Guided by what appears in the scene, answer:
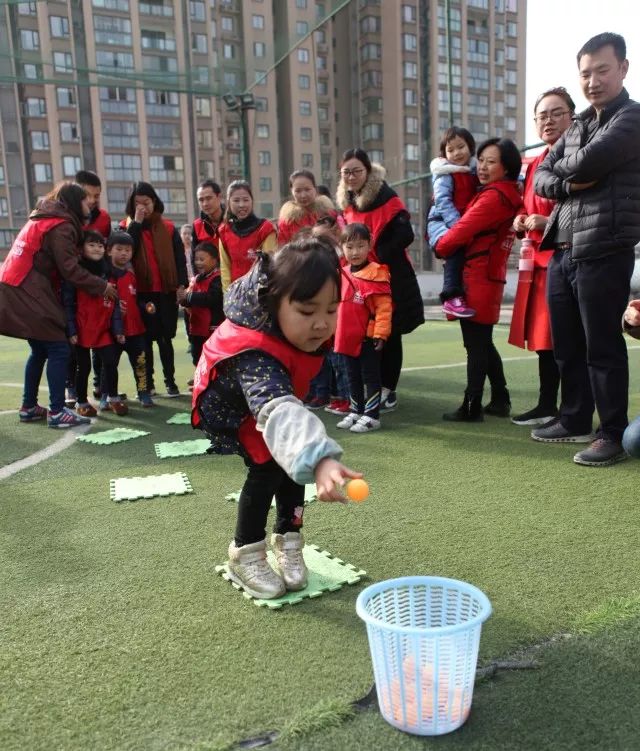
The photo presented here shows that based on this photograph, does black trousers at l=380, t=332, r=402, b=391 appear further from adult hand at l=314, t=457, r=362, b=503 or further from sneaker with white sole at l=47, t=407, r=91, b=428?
adult hand at l=314, t=457, r=362, b=503

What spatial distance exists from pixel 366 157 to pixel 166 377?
8.34ft

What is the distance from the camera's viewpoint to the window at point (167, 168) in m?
54.4

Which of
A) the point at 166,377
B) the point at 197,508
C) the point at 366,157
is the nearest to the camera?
the point at 197,508

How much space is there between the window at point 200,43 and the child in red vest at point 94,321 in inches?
269

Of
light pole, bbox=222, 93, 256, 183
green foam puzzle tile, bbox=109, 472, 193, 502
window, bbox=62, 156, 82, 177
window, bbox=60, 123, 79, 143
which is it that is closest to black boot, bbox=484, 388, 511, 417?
green foam puzzle tile, bbox=109, 472, 193, 502

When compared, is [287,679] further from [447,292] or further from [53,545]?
[447,292]

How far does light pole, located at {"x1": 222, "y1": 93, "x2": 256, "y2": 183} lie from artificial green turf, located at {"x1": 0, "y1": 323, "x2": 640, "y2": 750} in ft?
27.2

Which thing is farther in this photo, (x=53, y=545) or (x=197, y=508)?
(x=197, y=508)

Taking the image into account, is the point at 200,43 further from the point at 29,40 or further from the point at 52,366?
the point at 52,366

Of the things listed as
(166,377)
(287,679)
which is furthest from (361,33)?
(287,679)

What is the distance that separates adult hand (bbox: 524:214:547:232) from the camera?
3738mm

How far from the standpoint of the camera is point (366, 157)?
15.0ft

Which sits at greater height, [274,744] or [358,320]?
[358,320]

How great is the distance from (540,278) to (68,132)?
2200 inches
